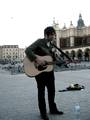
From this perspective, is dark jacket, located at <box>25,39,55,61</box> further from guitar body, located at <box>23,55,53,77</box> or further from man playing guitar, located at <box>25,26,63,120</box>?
guitar body, located at <box>23,55,53,77</box>

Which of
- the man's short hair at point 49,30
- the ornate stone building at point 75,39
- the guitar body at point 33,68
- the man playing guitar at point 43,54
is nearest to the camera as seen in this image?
the guitar body at point 33,68

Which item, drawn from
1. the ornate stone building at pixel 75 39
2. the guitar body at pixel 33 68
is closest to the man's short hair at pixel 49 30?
the guitar body at pixel 33 68

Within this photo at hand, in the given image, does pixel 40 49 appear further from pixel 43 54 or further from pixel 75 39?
pixel 75 39

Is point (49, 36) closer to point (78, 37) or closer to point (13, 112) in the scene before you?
point (13, 112)

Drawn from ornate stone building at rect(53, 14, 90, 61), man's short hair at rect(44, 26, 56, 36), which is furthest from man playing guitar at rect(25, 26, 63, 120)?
ornate stone building at rect(53, 14, 90, 61)

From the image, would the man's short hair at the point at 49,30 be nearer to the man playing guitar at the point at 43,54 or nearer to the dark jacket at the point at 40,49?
the man playing guitar at the point at 43,54

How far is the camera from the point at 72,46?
141125 mm

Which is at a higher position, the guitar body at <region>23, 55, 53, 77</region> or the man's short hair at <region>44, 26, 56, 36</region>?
the man's short hair at <region>44, 26, 56, 36</region>

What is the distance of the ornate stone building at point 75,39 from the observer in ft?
435

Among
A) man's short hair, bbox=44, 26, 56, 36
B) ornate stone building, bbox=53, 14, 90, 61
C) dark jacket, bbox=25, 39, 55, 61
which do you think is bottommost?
ornate stone building, bbox=53, 14, 90, 61

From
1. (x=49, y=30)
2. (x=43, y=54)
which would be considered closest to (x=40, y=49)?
(x=43, y=54)

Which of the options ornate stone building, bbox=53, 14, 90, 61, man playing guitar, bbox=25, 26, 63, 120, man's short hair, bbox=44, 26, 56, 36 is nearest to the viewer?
man playing guitar, bbox=25, 26, 63, 120

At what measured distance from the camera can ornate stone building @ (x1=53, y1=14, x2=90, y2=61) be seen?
133 meters

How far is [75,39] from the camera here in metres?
142
